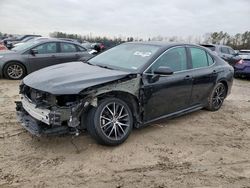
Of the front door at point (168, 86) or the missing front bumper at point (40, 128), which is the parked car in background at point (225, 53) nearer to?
the front door at point (168, 86)

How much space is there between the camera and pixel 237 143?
17.6ft

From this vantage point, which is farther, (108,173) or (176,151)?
(176,151)

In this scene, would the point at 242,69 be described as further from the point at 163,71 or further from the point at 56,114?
the point at 56,114

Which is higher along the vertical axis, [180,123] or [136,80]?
[136,80]

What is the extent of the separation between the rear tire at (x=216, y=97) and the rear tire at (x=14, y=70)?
665 cm

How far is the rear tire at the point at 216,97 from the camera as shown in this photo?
691cm

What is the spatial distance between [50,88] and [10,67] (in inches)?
274

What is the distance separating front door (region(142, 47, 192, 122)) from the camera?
5.17 m

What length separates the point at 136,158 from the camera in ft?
14.8

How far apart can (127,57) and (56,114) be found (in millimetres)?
1968

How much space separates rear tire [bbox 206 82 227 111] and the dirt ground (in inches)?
36.8

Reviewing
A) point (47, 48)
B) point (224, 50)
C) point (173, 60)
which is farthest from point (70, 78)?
point (224, 50)

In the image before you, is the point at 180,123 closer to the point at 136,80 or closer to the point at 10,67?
the point at 136,80

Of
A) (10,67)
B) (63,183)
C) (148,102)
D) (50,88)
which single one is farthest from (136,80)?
(10,67)
